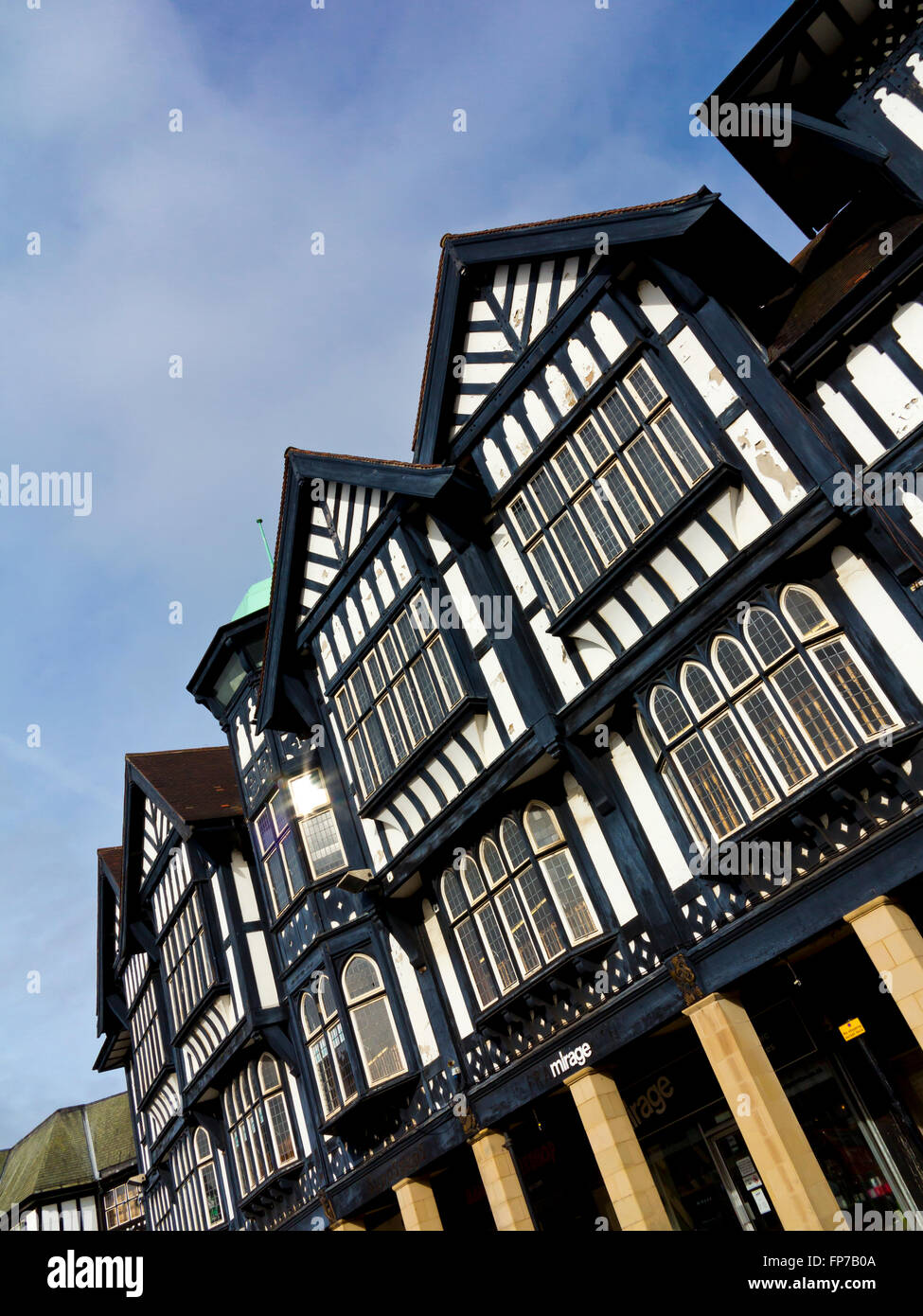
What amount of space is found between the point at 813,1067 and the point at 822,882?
12.5ft

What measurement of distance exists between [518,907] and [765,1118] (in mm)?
4747

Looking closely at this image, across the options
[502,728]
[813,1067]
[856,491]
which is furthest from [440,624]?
[813,1067]

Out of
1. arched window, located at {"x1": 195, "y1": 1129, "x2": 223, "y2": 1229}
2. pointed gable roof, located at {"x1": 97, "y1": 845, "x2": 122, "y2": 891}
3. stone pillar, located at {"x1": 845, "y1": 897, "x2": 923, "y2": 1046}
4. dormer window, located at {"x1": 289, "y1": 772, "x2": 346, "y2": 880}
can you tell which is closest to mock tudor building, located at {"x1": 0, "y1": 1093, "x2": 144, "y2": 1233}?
pointed gable roof, located at {"x1": 97, "y1": 845, "x2": 122, "y2": 891}

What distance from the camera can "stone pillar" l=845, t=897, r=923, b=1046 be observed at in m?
9.70

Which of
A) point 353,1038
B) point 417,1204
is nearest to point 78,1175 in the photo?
point 353,1038

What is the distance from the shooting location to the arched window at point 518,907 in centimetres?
1381

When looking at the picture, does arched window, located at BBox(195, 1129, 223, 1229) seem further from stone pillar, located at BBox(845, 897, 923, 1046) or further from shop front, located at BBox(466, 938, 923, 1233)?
stone pillar, located at BBox(845, 897, 923, 1046)

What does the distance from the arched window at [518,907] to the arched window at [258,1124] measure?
7934 millimetres

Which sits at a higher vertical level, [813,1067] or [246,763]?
[246,763]

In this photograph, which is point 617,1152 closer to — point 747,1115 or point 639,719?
point 747,1115

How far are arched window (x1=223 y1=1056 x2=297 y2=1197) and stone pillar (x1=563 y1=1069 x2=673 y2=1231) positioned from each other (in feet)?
31.5
